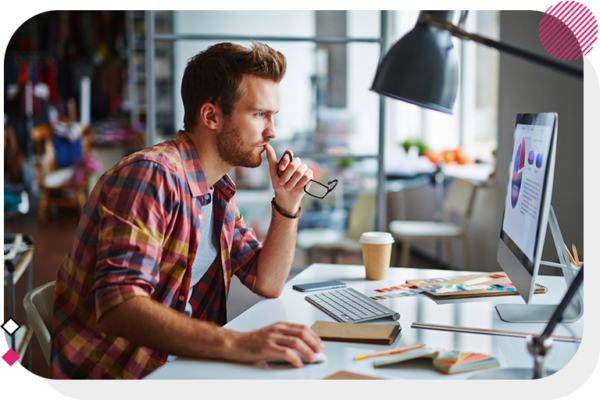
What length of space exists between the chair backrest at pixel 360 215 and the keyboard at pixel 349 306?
1.95 meters

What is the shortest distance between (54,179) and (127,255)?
18.3ft

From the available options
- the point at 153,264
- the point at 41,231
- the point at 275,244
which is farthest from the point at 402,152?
the point at 153,264

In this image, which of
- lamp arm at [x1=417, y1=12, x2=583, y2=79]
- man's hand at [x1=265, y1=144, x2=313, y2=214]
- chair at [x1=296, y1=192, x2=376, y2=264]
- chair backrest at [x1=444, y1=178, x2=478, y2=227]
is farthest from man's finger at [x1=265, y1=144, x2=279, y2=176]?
chair backrest at [x1=444, y1=178, x2=478, y2=227]

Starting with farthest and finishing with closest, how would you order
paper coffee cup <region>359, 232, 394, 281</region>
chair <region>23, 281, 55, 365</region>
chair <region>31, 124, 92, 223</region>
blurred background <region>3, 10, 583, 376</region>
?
chair <region>31, 124, 92, 223</region>
blurred background <region>3, 10, 583, 376</region>
paper coffee cup <region>359, 232, 394, 281</region>
chair <region>23, 281, 55, 365</region>

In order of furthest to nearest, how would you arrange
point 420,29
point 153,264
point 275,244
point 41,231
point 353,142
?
1. point 41,231
2. point 353,142
3. point 275,244
4. point 420,29
5. point 153,264

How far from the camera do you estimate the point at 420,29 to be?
4.11 ft

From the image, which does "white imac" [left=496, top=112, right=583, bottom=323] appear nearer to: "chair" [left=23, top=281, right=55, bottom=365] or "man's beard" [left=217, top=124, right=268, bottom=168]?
"man's beard" [left=217, top=124, right=268, bottom=168]

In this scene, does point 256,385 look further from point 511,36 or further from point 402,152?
point 402,152

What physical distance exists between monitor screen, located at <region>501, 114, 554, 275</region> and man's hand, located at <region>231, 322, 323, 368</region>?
1.51ft

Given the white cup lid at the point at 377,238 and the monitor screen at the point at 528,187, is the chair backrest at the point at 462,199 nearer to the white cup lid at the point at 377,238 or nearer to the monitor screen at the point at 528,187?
the white cup lid at the point at 377,238

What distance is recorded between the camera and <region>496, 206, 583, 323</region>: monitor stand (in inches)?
47.0

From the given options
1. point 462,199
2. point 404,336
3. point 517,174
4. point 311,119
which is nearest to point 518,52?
point 517,174

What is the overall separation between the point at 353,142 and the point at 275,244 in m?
1.82

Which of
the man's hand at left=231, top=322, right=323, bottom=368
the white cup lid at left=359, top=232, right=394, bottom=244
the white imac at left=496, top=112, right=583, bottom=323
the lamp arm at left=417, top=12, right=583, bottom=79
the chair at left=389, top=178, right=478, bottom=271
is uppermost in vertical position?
the lamp arm at left=417, top=12, right=583, bottom=79
